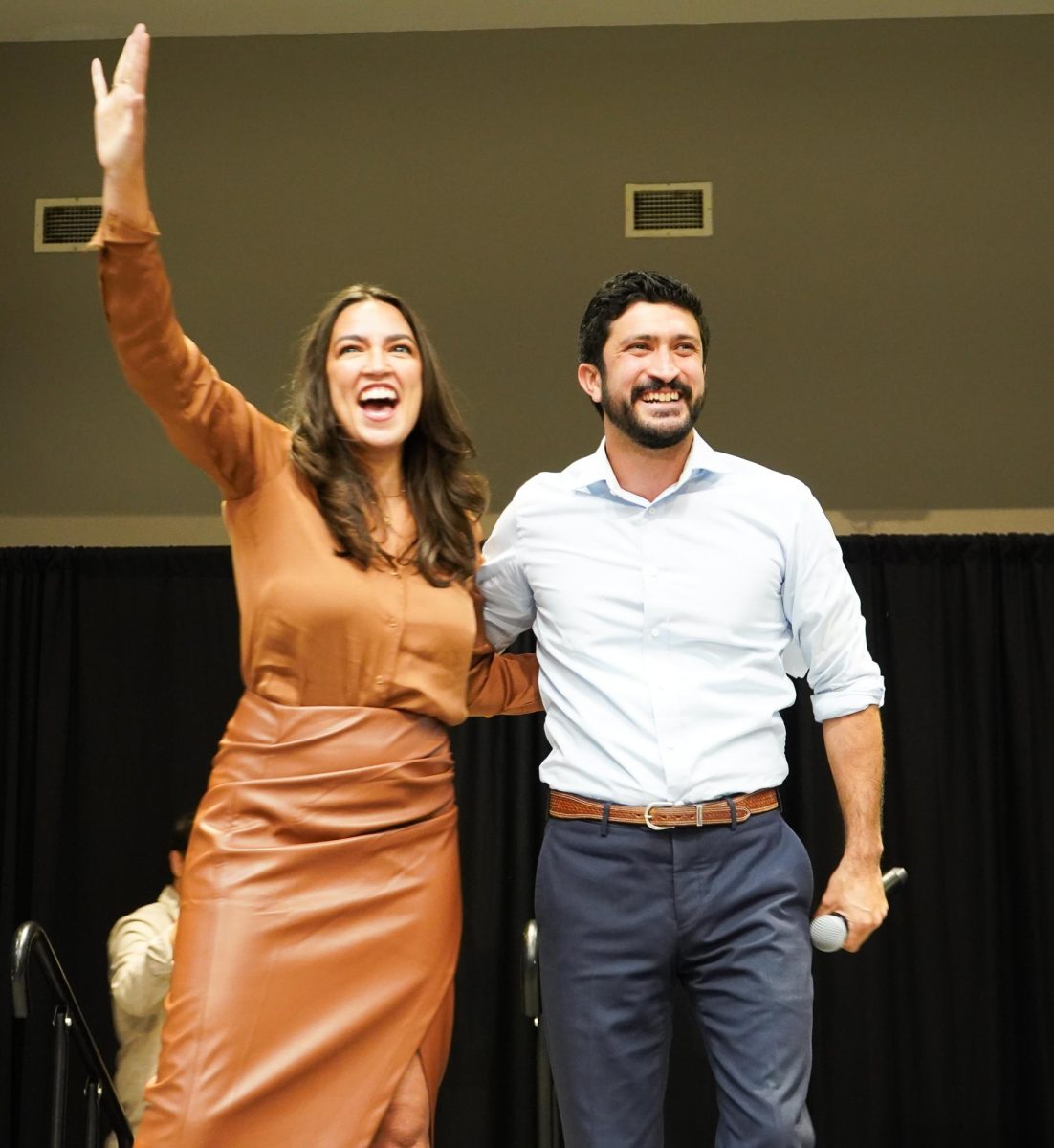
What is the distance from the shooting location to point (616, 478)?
8.39 ft

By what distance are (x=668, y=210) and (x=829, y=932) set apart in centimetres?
378

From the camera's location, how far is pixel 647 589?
2436 millimetres

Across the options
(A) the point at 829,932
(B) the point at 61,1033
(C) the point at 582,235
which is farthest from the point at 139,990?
(C) the point at 582,235

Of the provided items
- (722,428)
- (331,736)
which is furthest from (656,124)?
(331,736)

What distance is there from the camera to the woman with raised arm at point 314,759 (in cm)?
208

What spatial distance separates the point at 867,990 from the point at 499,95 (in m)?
3.58

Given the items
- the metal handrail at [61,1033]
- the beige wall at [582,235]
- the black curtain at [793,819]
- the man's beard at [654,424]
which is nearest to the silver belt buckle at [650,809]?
the man's beard at [654,424]

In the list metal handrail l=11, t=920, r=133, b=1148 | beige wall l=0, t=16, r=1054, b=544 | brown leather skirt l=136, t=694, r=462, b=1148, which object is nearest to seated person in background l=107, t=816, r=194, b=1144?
metal handrail l=11, t=920, r=133, b=1148

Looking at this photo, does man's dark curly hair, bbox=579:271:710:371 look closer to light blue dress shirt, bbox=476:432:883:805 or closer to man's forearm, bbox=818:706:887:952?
light blue dress shirt, bbox=476:432:883:805

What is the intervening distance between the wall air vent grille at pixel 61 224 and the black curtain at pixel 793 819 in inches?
A: 49.8

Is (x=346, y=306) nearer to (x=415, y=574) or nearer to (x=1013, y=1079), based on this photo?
(x=415, y=574)

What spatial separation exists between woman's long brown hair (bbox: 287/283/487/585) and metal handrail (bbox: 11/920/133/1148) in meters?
1.46

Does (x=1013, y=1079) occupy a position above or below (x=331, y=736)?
below

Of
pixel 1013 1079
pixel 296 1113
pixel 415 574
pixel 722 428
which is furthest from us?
pixel 722 428
